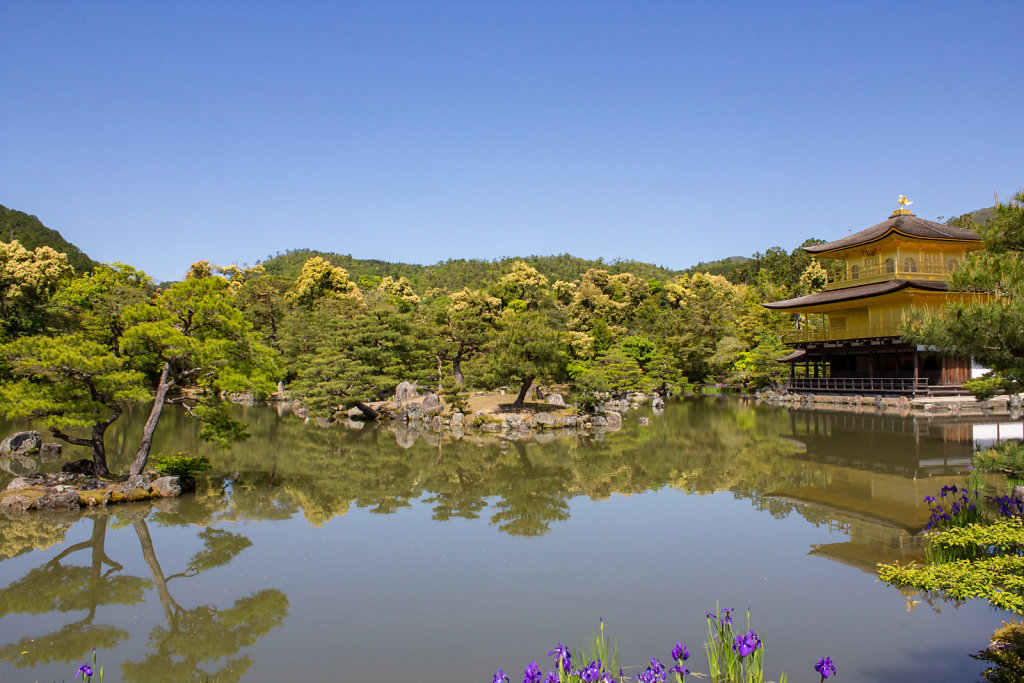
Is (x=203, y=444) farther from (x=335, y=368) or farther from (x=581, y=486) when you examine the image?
(x=581, y=486)

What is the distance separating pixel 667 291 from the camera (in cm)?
4116

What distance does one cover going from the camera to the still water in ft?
15.0

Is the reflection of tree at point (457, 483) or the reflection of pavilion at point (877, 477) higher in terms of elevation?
the reflection of pavilion at point (877, 477)

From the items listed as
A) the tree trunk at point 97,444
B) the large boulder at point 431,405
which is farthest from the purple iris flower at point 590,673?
the large boulder at point 431,405

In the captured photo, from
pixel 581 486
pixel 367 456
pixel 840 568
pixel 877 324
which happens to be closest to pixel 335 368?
pixel 367 456

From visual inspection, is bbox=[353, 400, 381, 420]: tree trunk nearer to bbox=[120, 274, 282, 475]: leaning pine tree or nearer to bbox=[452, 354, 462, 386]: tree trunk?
bbox=[452, 354, 462, 386]: tree trunk

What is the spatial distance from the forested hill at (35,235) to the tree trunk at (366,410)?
2172 centimetres

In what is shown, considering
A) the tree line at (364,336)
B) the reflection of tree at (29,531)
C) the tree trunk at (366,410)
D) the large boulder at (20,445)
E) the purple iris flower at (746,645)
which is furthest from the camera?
the tree trunk at (366,410)

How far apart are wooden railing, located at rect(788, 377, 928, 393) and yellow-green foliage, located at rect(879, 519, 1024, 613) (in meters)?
18.2

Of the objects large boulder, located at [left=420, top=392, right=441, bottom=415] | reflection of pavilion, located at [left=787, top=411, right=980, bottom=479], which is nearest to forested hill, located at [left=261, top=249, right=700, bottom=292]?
large boulder, located at [left=420, top=392, right=441, bottom=415]

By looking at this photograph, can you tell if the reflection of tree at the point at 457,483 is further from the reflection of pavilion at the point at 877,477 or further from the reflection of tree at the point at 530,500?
the reflection of pavilion at the point at 877,477

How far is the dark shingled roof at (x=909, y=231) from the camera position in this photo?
2297 cm

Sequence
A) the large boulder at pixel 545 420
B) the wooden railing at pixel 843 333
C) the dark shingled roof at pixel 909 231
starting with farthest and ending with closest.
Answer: the dark shingled roof at pixel 909 231
the wooden railing at pixel 843 333
the large boulder at pixel 545 420

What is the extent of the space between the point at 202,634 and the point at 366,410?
1628 cm
